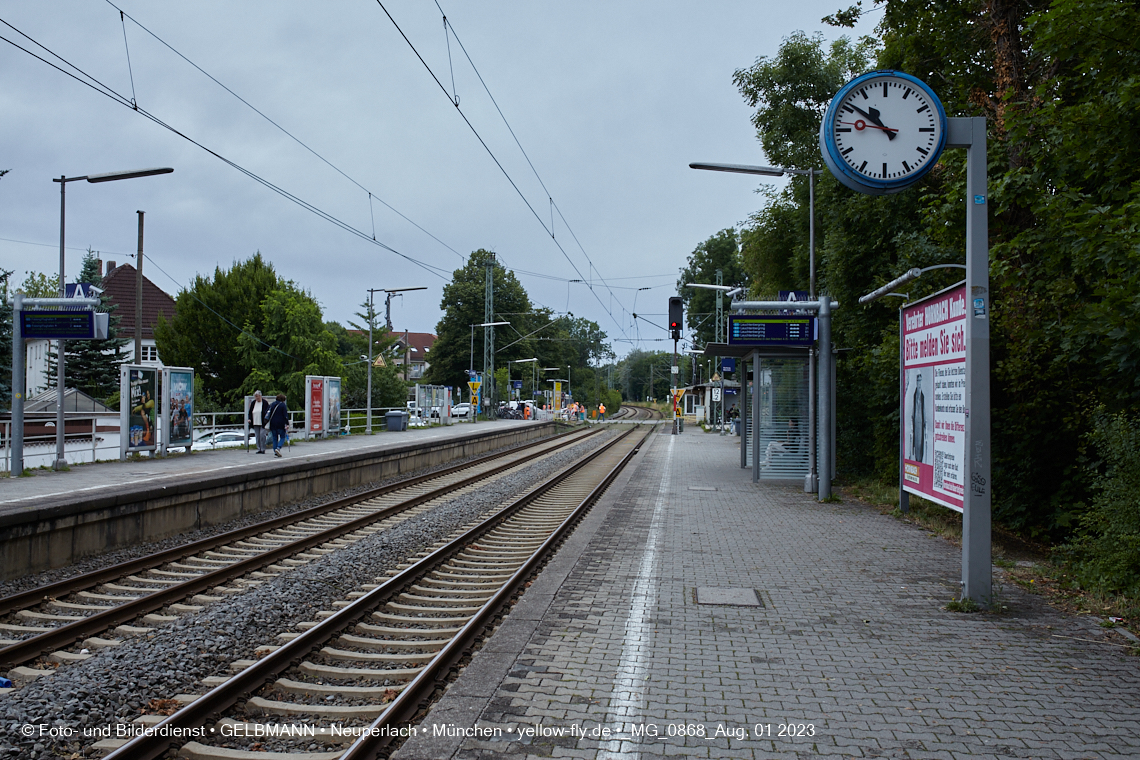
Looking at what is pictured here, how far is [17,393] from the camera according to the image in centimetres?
1416

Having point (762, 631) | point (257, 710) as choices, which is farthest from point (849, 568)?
point (257, 710)

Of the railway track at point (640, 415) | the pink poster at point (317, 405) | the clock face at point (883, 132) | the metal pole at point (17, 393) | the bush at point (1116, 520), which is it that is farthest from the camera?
the railway track at point (640, 415)

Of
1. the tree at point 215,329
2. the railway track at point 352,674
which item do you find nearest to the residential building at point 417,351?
the tree at point 215,329

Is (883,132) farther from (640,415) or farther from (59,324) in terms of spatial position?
(640,415)

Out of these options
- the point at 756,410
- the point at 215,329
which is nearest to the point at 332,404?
the point at 756,410

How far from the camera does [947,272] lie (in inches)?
586

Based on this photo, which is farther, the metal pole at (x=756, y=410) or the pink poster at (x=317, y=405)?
the pink poster at (x=317, y=405)

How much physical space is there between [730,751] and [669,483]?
13.4 metres

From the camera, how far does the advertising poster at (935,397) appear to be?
8234mm

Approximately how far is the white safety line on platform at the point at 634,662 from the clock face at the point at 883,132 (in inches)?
164

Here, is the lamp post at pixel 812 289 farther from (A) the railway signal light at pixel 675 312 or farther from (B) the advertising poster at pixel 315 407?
(B) the advertising poster at pixel 315 407

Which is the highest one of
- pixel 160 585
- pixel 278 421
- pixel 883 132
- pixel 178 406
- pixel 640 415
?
pixel 883 132

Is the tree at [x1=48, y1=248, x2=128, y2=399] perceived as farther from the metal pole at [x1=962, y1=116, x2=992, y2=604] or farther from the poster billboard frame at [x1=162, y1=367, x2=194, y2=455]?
the metal pole at [x1=962, y1=116, x2=992, y2=604]

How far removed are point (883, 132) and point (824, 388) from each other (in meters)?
7.65
